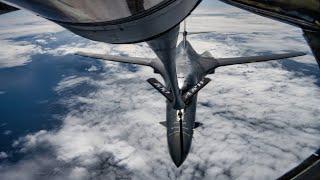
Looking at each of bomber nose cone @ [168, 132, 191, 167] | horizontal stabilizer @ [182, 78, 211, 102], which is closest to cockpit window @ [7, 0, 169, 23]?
horizontal stabilizer @ [182, 78, 211, 102]

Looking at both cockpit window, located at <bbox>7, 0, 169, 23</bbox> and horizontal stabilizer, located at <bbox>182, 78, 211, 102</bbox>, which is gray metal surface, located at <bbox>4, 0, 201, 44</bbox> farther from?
horizontal stabilizer, located at <bbox>182, 78, 211, 102</bbox>

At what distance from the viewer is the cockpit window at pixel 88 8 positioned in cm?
148

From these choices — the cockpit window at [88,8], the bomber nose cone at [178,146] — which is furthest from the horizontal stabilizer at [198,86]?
the cockpit window at [88,8]

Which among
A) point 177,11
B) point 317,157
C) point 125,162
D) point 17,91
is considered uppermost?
point 177,11

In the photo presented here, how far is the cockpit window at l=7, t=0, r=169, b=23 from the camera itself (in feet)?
4.85

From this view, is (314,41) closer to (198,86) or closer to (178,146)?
(198,86)

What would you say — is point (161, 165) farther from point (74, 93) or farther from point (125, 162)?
point (74, 93)

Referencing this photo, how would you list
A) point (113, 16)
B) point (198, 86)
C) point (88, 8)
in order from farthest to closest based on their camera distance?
point (198, 86), point (113, 16), point (88, 8)

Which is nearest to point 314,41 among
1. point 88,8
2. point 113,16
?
point 113,16

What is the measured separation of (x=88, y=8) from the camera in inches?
59.9

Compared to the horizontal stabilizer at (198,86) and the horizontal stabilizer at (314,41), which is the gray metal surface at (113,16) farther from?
the horizontal stabilizer at (198,86)

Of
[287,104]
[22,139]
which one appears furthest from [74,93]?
[287,104]

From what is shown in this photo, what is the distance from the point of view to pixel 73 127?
77.7 metres

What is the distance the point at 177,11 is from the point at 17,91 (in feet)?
355
